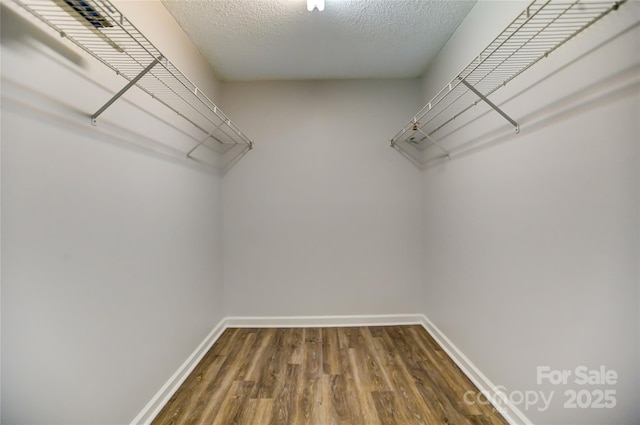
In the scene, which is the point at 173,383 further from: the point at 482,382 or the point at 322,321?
the point at 482,382

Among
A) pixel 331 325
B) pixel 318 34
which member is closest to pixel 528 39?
pixel 318 34

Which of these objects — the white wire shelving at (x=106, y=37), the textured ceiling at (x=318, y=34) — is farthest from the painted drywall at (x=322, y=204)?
the white wire shelving at (x=106, y=37)

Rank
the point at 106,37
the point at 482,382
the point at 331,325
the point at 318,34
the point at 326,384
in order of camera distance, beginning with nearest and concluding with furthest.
→ the point at 106,37
the point at 482,382
the point at 326,384
the point at 318,34
the point at 331,325

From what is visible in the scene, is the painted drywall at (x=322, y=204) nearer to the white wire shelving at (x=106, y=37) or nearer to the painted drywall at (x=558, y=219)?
the painted drywall at (x=558, y=219)

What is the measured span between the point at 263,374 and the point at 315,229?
1348mm

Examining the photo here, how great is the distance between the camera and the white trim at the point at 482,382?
4.59 ft

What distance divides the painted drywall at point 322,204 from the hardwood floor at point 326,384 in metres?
0.43

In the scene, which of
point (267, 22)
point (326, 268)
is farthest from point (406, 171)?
point (267, 22)

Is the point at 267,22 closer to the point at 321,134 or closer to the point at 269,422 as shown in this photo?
the point at 321,134

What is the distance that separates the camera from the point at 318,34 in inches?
76.8

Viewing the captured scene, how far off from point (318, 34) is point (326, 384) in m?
2.53

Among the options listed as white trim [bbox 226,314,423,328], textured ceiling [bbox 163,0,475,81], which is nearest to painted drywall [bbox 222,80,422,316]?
white trim [bbox 226,314,423,328]

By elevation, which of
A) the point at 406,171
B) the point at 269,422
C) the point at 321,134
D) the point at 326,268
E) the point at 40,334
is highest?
the point at 321,134

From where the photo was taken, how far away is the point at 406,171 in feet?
8.91
